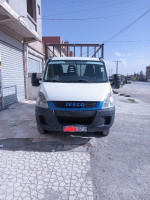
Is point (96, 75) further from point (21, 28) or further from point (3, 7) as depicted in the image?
point (21, 28)

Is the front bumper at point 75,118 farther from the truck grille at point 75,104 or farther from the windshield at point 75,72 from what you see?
the windshield at point 75,72

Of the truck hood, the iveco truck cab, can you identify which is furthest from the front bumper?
the truck hood

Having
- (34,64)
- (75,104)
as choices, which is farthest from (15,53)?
(75,104)

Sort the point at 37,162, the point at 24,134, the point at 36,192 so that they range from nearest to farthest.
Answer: the point at 36,192, the point at 37,162, the point at 24,134

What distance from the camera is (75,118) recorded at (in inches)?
124

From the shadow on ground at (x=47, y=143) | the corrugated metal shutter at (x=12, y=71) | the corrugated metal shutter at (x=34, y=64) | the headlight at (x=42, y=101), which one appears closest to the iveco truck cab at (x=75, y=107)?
the headlight at (x=42, y=101)

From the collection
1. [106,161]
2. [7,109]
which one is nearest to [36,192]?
[106,161]

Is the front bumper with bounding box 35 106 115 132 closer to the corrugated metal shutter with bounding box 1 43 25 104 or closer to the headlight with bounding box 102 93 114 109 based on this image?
the headlight with bounding box 102 93 114 109

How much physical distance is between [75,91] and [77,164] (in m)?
1.54

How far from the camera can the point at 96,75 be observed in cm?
407

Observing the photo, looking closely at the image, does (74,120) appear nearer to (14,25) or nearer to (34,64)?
(14,25)

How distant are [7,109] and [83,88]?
485 centimetres

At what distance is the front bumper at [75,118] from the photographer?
3082mm

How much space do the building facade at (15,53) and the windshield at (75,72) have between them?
286cm
